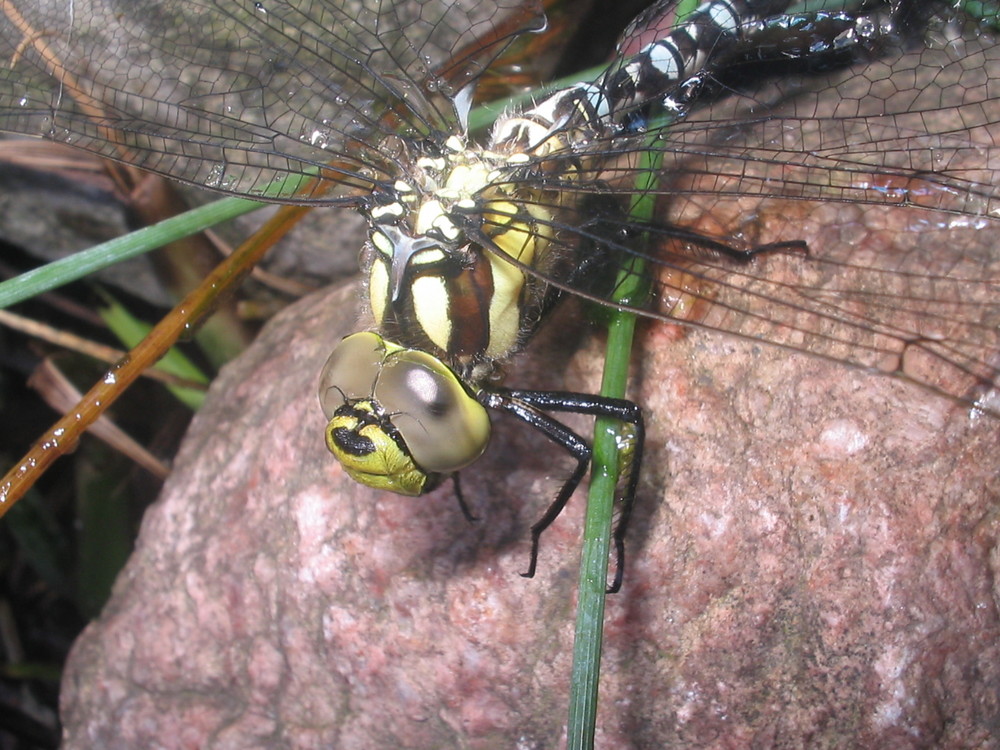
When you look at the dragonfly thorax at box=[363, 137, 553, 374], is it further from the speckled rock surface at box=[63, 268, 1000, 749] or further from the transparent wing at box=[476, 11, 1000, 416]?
the speckled rock surface at box=[63, 268, 1000, 749]

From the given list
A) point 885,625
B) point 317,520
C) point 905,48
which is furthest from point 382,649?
point 905,48

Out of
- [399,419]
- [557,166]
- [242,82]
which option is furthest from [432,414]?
[242,82]

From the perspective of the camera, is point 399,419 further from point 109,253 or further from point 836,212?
point 836,212

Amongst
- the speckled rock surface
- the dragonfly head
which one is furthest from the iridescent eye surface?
the speckled rock surface

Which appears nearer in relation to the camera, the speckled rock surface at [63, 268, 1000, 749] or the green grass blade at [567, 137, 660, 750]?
the green grass blade at [567, 137, 660, 750]

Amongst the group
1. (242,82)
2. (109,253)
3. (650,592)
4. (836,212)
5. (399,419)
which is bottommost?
(650,592)
